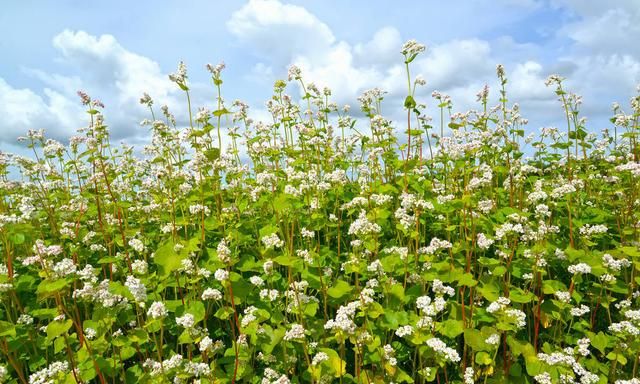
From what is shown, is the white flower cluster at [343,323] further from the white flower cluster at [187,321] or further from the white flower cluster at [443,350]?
the white flower cluster at [187,321]

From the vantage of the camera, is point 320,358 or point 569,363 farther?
point 569,363

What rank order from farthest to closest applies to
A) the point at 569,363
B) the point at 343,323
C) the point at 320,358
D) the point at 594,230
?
the point at 594,230 < the point at 569,363 < the point at 320,358 < the point at 343,323

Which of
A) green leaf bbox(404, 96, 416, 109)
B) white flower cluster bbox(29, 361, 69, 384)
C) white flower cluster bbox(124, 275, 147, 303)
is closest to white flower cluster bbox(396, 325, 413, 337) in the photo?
white flower cluster bbox(124, 275, 147, 303)

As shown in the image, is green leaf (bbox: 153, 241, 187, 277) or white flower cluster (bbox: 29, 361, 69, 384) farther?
green leaf (bbox: 153, 241, 187, 277)

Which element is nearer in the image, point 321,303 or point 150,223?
point 321,303

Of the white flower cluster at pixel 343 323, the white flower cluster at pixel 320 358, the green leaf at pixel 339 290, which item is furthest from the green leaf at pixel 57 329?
the green leaf at pixel 339 290

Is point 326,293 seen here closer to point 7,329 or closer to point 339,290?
point 339,290

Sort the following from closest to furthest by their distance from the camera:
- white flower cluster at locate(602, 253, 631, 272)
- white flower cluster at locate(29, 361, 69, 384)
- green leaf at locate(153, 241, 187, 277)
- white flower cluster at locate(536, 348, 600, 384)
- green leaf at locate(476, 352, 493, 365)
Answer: white flower cluster at locate(29, 361, 69, 384) < white flower cluster at locate(536, 348, 600, 384) < green leaf at locate(476, 352, 493, 365) < green leaf at locate(153, 241, 187, 277) < white flower cluster at locate(602, 253, 631, 272)

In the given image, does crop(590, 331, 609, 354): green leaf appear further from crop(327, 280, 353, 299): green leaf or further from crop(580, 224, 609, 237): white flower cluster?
crop(327, 280, 353, 299): green leaf

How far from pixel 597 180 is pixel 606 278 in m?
Answer: 4.72

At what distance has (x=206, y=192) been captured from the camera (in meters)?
6.46

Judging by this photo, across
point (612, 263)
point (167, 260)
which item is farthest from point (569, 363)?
point (167, 260)

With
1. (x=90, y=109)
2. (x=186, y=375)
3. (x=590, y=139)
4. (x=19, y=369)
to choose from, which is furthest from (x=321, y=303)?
(x=590, y=139)

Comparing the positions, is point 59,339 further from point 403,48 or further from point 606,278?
point 606,278
